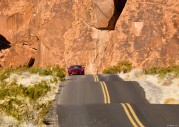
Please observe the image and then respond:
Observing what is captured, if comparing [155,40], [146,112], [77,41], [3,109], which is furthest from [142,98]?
[77,41]

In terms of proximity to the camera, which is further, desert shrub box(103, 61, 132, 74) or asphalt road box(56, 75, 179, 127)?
desert shrub box(103, 61, 132, 74)

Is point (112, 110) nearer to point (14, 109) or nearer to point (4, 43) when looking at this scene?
point (14, 109)

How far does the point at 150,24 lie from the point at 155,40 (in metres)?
2.69

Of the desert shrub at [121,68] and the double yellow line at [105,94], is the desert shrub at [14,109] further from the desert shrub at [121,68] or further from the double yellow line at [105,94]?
the desert shrub at [121,68]

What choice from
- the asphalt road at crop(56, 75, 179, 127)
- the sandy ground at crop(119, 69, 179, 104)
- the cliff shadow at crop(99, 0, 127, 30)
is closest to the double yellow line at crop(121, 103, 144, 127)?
the asphalt road at crop(56, 75, 179, 127)

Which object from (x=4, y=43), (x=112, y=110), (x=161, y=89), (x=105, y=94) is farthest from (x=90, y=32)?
(x=112, y=110)

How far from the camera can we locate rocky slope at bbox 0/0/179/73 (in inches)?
2087

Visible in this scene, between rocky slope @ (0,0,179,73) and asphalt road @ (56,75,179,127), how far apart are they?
26.9 meters

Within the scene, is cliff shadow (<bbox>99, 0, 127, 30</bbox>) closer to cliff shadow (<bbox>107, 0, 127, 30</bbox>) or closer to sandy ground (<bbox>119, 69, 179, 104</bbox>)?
cliff shadow (<bbox>107, 0, 127, 30</bbox>)

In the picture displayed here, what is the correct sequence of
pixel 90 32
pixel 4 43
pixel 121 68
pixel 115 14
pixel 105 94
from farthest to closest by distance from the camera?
1. pixel 4 43
2. pixel 90 32
3. pixel 115 14
4. pixel 121 68
5. pixel 105 94

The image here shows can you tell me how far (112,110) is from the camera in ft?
60.1

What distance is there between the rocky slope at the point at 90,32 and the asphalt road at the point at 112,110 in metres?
26.9

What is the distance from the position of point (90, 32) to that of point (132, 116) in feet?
156

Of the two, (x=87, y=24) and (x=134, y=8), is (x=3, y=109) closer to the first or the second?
(x=134, y=8)
